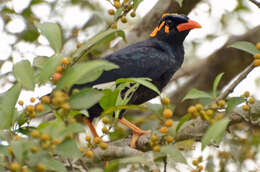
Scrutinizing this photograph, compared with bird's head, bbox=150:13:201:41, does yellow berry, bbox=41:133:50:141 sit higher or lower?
lower

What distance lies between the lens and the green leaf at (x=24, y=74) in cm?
197

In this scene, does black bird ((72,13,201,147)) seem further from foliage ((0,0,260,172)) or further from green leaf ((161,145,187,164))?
green leaf ((161,145,187,164))

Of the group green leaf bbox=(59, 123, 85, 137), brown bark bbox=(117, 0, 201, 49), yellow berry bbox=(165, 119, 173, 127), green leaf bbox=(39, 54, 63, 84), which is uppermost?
brown bark bbox=(117, 0, 201, 49)

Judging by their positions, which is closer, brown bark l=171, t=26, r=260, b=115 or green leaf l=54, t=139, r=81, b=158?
green leaf l=54, t=139, r=81, b=158

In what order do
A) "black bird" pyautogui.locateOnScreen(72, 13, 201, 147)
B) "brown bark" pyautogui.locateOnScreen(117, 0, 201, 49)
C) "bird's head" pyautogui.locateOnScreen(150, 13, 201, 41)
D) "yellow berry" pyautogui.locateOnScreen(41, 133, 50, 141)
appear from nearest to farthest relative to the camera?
"yellow berry" pyautogui.locateOnScreen(41, 133, 50, 141) → "black bird" pyautogui.locateOnScreen(72, 13, 201, 147) → "bird's head" pyautogui.locateOnScreen(150, 13, 201, 41) → "brown bark" pyautogui.locateOnScreen(117, 0, 201, 49)

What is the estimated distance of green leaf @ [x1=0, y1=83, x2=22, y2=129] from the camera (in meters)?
2.10

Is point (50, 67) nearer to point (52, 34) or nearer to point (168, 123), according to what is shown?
point (52, 34)

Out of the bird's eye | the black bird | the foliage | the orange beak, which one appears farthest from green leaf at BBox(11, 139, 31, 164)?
the bird's eye

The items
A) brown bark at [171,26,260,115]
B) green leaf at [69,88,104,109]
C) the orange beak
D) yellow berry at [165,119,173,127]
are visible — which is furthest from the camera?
brown bark at [171,26,260,115]

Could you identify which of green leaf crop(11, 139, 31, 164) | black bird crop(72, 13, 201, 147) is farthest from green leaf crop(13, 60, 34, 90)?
black bird crop(72, 13, 201, 147)

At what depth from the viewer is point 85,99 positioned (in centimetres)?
194

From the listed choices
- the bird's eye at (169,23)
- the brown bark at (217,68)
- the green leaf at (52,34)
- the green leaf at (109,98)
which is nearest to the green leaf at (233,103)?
the green leaf at (109,98)

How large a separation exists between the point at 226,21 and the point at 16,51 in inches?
101

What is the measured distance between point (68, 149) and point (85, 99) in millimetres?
225
